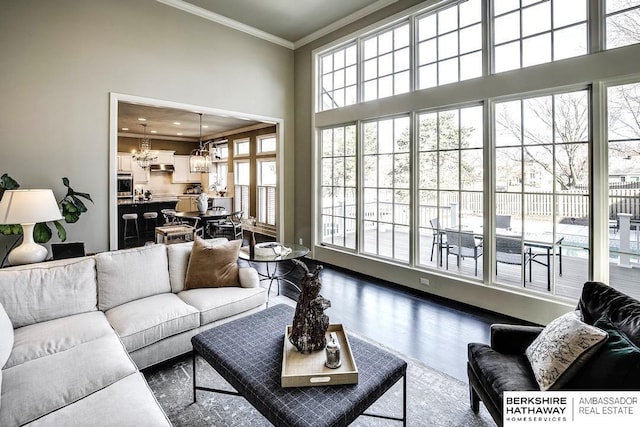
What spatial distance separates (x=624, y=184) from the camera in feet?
9.13

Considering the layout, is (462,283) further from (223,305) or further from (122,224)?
(122,224)

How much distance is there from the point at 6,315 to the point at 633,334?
3.40 m

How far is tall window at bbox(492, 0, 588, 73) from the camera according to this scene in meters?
2.97

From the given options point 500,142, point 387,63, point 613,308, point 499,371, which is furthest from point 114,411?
point 387,63

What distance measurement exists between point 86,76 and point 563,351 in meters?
5.04

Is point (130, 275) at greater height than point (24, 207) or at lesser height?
lesser

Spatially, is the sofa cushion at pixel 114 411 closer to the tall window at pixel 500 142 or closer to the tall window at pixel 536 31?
the tall window at pixel 500 142

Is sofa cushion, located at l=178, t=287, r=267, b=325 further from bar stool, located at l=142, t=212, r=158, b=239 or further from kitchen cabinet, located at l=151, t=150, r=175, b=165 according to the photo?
kitchen cabinet, located at l=151, t=150, r=175, b=165

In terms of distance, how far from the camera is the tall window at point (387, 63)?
4.32 metres

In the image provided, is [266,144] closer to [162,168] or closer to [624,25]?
[162,168]

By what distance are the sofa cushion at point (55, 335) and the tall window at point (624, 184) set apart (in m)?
4.16

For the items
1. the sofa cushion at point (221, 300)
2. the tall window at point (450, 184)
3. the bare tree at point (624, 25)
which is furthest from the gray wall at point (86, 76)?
the bare tree at point (624, 25)

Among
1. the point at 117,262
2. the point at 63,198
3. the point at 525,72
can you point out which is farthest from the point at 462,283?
the point at 63,198

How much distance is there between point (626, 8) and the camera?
107 inches
